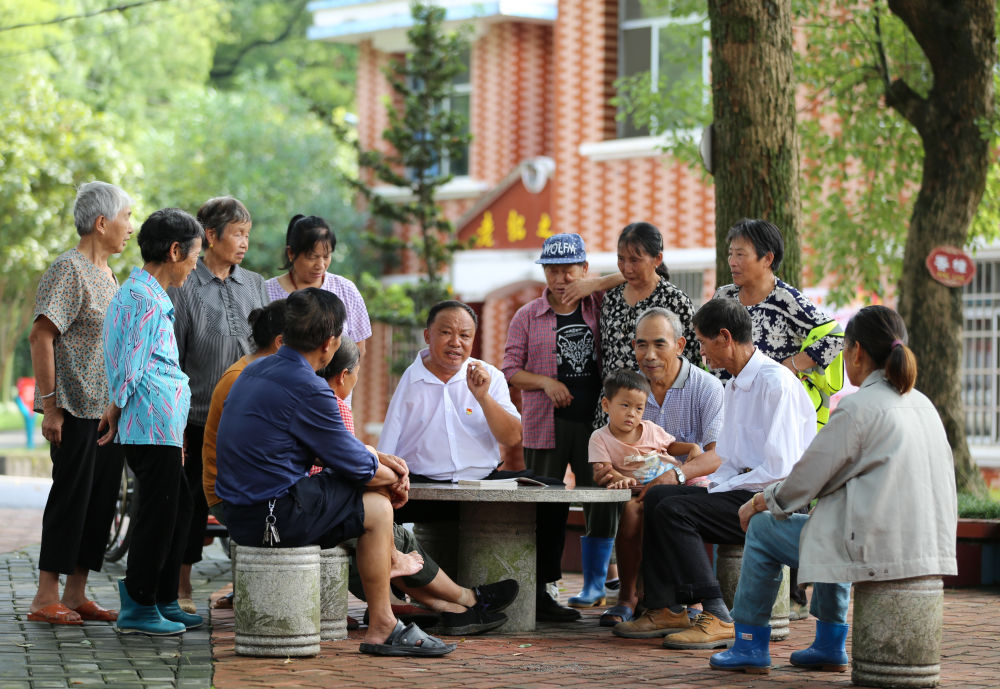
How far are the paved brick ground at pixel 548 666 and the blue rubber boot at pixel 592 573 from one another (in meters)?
1.01

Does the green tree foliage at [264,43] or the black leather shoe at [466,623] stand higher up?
the green tree foliage at [264,43]

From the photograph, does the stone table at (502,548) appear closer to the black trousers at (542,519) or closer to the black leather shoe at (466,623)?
the black leather shoe at (466,623)

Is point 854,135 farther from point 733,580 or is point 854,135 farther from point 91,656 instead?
point 91,656

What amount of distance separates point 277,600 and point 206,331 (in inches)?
74.6

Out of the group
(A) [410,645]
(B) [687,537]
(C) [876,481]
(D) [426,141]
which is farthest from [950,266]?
(D) [426,141]

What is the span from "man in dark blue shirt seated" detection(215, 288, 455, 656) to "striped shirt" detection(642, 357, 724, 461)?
73.2 inches

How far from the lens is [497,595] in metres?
7.55

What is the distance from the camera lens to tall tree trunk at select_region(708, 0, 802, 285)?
9.60m

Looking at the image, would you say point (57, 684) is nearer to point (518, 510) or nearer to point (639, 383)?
point (518, 510)

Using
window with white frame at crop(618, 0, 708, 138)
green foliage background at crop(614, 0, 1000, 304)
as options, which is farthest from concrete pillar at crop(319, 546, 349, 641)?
window with white frame at crop(618, 0, 708, 138)

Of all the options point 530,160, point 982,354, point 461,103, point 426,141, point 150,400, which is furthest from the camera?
point 461,103

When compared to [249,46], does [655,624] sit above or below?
below

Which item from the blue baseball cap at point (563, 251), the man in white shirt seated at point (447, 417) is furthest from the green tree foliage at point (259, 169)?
the man in white shirt seated at point (447, 417)

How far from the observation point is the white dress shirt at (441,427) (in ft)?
26.1
